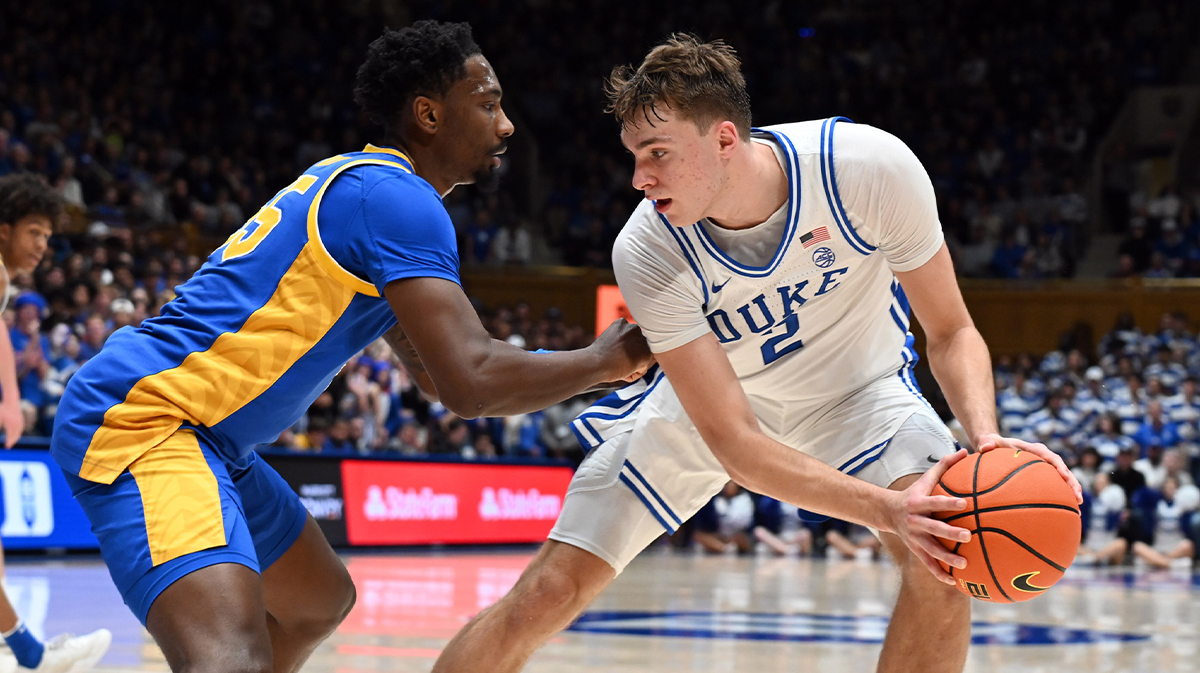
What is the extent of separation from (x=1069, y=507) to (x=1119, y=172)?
20.0m

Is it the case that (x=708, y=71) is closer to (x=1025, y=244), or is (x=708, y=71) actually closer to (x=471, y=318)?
(x=471, y=318)

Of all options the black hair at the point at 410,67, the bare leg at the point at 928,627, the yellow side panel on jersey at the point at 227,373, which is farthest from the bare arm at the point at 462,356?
the bare leg at the point at 928,627

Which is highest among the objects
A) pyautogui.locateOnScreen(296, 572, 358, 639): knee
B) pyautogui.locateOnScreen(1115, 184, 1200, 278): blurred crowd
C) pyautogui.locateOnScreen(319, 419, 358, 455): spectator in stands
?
pyautogui.locateOnScreen(296, 572, 358, 639): knee

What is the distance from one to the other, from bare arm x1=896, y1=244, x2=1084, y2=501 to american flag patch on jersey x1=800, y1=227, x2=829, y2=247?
26cm

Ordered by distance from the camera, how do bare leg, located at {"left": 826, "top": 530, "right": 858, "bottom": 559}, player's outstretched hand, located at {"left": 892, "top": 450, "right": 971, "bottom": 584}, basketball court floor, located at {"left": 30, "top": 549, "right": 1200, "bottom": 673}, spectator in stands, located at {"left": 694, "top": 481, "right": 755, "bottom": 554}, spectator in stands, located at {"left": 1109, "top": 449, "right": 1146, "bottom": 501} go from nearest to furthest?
player's outstretched hand, located at {"left": 892, "top": 450, "right": 971, "bottom": 584} < basketball court floor, located at {"left": 30, "top": 549, "right": 1200, "bottom": 673} < spectator in stands, located at {"left": 1109, "top": 449, "right": 1146, "bottom": 501} < bare leg, located at {"left": 826, "top": 530, "right": 858, "bottom": 559} < spectator in stands, located at {"left": 694, "top": 481, "right": 755, "bottom": 554}

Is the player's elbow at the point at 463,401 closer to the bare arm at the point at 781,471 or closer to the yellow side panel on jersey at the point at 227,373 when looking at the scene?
the yellow side panel on jersey at the point at 227,373

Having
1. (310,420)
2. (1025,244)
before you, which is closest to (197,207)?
(310,420)

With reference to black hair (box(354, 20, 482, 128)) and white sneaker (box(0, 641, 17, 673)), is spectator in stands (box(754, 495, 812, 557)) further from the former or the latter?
black hair (box(354, 20, 482, 128))

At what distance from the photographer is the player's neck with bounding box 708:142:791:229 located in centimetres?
339

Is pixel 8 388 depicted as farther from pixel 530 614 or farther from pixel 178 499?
pixel 178 499

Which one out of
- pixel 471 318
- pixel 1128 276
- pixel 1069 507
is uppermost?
pixel 471 318

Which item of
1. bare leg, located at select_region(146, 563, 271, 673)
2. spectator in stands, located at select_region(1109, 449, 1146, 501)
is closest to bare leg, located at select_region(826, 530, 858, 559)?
spectator in stands, located at select_region(1109, 449, 1146, 501)

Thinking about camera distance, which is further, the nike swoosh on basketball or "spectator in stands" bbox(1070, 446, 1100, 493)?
"spectator in stands" bbox(1070, 446, 1100, 493)

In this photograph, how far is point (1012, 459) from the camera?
2.89 meters
